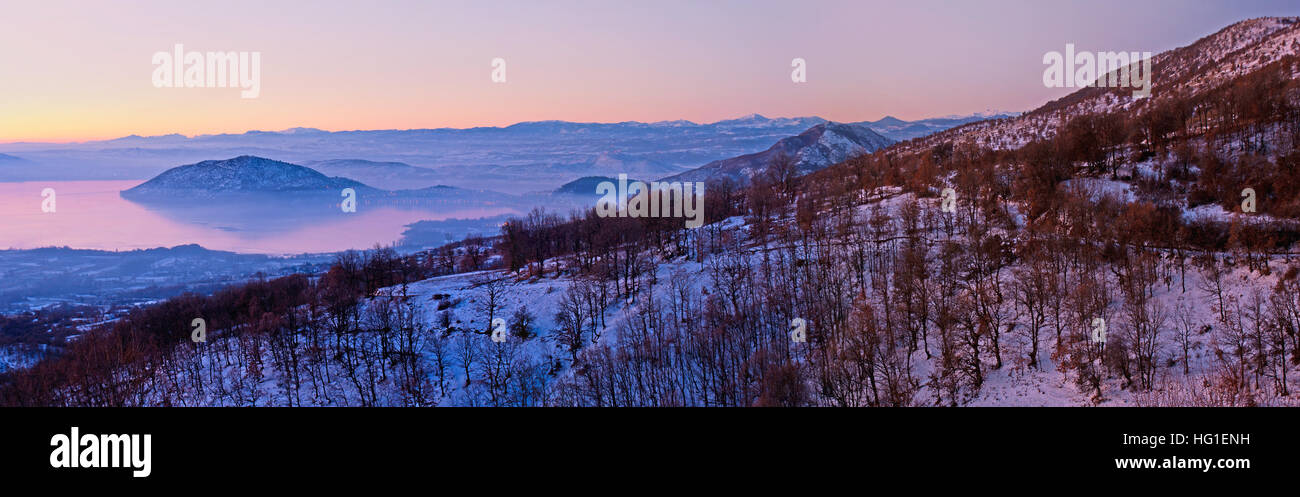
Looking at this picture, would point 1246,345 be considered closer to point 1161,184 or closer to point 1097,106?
point 1161,184

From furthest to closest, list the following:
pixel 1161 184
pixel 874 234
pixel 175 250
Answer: pixel 175 250 → pixel 874 234 → pixel 1161 184

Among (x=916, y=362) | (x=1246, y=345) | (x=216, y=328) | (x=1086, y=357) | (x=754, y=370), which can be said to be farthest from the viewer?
(x=216, y=328)

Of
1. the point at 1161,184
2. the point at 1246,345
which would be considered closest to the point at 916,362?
the point at 1246,345

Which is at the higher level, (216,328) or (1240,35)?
(1240,35)

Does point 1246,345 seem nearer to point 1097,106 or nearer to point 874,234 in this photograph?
point 874,234
